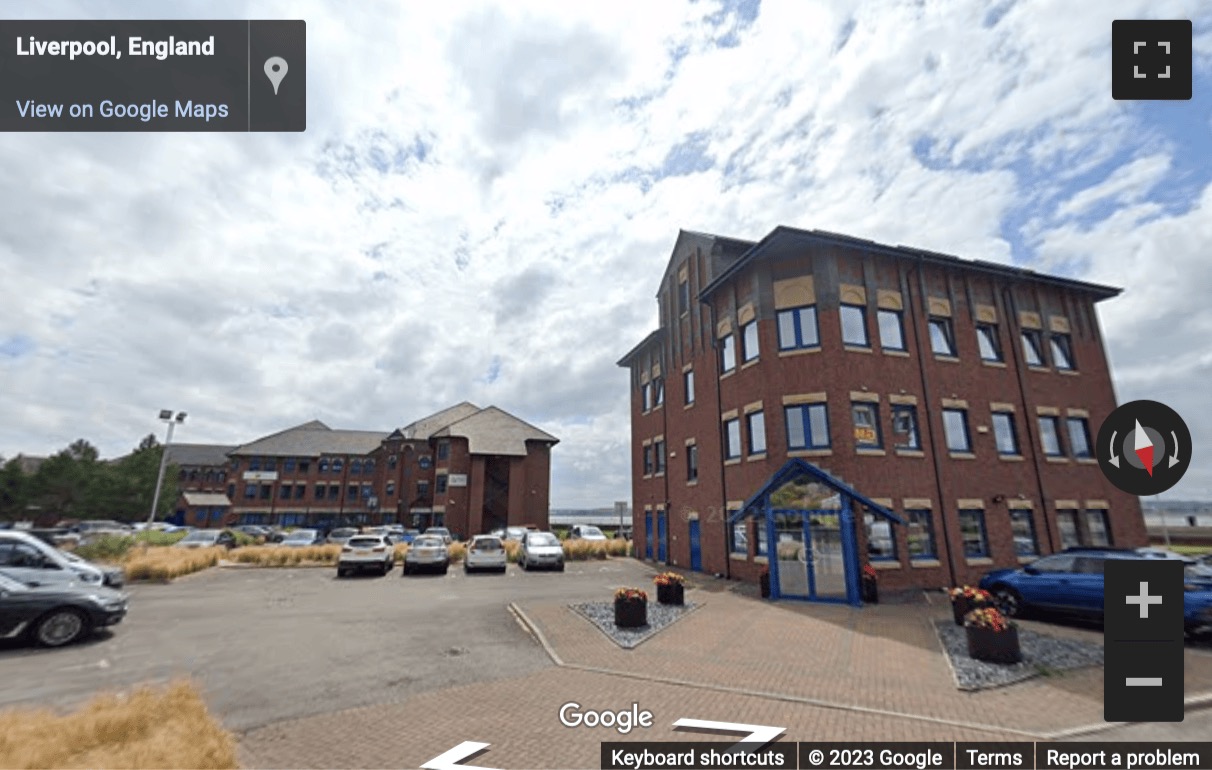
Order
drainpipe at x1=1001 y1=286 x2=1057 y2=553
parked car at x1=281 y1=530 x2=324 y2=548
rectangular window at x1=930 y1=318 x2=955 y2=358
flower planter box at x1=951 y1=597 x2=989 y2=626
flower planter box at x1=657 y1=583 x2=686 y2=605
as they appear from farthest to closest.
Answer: parked car at x1=281 y1=530 x2=324 y2=548 < rectangular window at x1=930 y1=318 x2=955 y2=358 < drainpipe at x1=1001 y1=286 x2=1057 y2=553 < flower planter box at x1=657 y1=583 x2=686 y2=605 < flower planter box at x1=951 y1=597 x2=989 y2=626

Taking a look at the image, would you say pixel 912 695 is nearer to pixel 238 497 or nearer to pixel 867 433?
pixel 867 433

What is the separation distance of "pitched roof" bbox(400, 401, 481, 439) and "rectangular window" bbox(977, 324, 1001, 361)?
1671 inches

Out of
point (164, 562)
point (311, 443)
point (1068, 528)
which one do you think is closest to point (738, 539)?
point (1068, 528)

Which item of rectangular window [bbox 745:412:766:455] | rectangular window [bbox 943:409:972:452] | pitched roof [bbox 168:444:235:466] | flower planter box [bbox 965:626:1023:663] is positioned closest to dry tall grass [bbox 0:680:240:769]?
flower planter box [bbox 965:626:1023:663]

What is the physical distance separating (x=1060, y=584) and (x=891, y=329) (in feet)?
29.3

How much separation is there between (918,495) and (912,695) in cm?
1085

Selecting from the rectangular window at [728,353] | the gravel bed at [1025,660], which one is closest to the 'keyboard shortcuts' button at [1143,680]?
the gravel bed at [1025,660]

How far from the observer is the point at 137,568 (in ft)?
63.2

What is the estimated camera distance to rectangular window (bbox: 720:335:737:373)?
1962 centimetres

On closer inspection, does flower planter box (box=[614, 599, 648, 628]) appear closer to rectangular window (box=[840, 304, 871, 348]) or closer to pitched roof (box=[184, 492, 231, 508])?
rectangular window (box=[840, 304, 871, 348])

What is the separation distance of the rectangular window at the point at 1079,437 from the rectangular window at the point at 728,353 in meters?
12.7

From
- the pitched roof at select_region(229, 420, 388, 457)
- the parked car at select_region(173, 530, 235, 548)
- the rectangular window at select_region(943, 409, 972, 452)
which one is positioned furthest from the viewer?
the pitched roof at select_region(229, 420, 388, 457)

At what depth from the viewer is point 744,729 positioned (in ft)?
19.2

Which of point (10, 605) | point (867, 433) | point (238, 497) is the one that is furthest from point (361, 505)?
point (867, 433)
